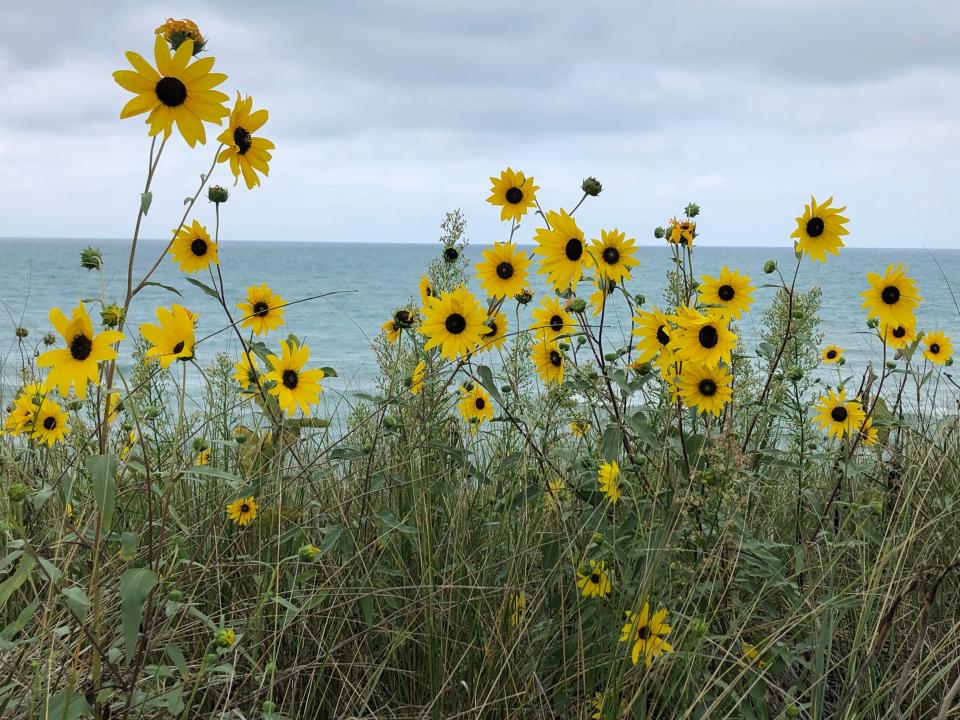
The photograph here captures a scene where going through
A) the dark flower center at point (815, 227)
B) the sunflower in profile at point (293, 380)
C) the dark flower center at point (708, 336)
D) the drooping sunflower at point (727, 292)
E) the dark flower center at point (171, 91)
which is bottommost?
the sunflower in profile at point (293, 380)

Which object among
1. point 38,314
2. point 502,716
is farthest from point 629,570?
point 38,314

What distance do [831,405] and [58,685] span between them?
2505mm

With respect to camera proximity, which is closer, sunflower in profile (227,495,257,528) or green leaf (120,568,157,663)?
green leaf (120,568,157,663)

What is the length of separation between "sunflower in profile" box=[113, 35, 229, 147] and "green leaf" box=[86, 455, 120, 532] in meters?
0.64

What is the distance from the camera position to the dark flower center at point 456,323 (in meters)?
2.37

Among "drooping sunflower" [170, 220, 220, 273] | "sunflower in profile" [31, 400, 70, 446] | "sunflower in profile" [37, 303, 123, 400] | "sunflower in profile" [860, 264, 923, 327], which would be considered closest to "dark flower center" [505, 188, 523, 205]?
"drooping sunflower" [170, 220, 220, 273]

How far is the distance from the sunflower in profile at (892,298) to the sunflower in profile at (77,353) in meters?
2.25

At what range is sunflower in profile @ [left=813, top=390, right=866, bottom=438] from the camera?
2.76m

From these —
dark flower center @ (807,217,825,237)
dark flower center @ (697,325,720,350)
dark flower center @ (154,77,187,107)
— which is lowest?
dark flower center @ (697,325,720,350)

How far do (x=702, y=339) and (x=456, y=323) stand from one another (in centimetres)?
69

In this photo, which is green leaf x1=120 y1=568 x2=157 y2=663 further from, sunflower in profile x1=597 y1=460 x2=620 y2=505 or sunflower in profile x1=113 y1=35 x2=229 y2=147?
sunflower in profile x1=597 y1=460 x2=620 y2=505

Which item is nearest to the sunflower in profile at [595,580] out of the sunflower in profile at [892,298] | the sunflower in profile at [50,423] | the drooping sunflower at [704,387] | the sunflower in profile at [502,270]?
the drooping sunflower at [704,387]

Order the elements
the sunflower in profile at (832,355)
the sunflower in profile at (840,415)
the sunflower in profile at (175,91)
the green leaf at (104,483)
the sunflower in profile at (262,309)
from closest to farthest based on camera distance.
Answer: the green leaf at (104,483)
the sunflower in profile at (175,91)
the sunflower in profile at (262,309)
the sunflower in profile at (840,415)
the sunflower in profile at (832,355)

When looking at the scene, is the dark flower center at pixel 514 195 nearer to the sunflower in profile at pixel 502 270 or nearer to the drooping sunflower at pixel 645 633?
the sunflower in profile at pixel 502 270
